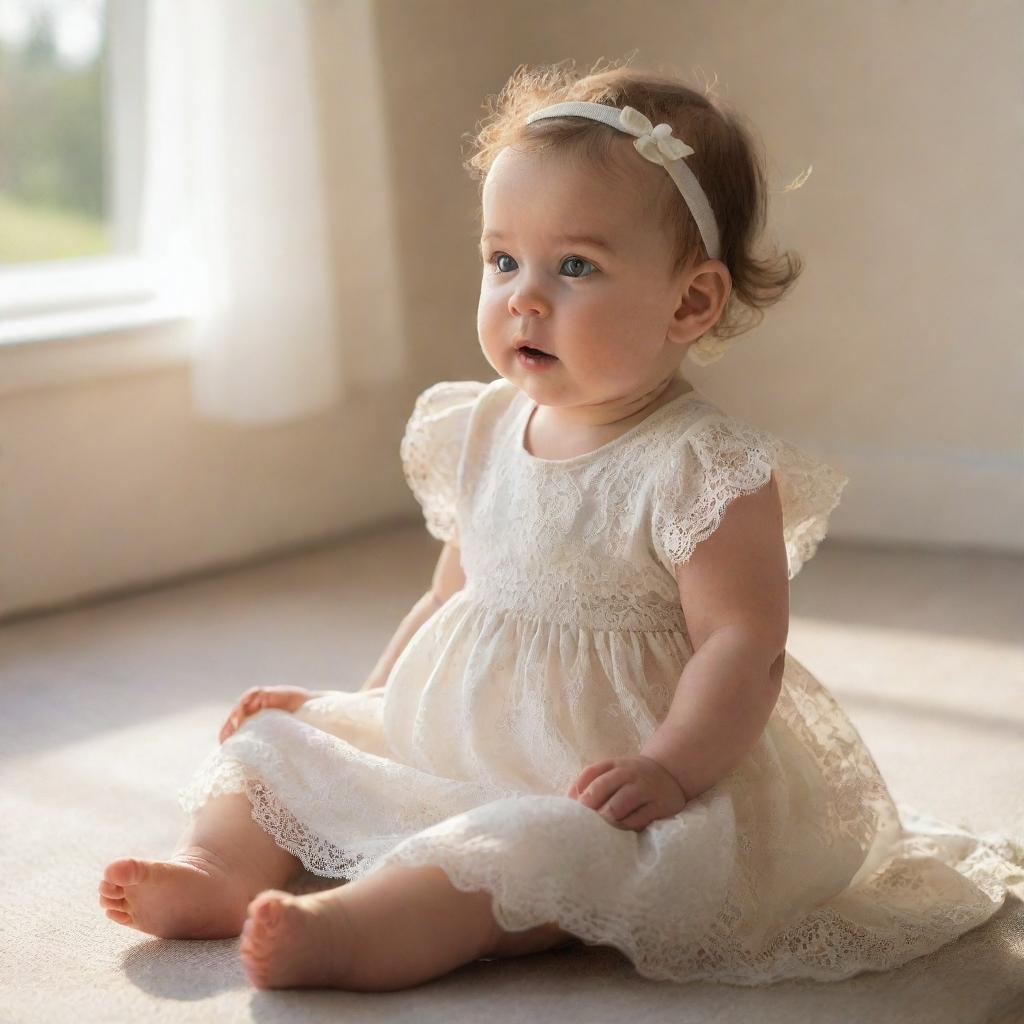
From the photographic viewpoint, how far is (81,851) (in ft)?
4.46

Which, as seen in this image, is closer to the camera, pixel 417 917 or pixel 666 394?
pixel 417 917

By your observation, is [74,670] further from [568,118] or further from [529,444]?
[568,118]

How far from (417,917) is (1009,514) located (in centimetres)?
164

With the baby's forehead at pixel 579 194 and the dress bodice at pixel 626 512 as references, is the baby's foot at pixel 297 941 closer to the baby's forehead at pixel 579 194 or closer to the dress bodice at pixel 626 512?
the dress bodice at pixel 626 512

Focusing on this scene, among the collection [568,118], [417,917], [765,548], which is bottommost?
[417,917]

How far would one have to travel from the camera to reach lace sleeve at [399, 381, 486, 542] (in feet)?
4.57

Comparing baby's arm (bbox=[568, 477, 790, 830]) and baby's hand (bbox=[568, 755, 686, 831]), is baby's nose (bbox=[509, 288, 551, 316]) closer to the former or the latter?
baby's arm (bbox=[568, 477, 790, 830])

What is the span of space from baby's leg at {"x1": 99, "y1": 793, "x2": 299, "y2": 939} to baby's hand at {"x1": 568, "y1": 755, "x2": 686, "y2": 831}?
26 cm

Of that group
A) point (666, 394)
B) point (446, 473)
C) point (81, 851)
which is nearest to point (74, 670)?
point (81, 851)

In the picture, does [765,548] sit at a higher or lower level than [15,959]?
higher

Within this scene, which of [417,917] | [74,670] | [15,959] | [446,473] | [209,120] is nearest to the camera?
[417,917]

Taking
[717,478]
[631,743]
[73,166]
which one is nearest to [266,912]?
[631,743]

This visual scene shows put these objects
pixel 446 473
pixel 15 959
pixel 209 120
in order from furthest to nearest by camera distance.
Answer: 1. pixel 209 120
2. pixel 446 473
3. pixel 15 959

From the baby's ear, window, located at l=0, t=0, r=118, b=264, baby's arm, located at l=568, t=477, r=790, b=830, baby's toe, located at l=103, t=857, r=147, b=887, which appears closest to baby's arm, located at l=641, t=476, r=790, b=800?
baby's arm, located at l=568, t=477, r=790, b=830
